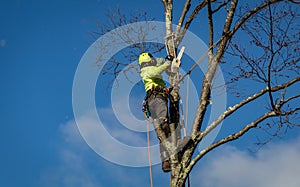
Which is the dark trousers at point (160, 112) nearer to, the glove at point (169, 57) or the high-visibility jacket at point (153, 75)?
the high-visibility jacket at point (153, 75)

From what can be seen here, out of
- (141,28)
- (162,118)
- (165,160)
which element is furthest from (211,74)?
(141,28)

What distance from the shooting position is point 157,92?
7477 millimetres

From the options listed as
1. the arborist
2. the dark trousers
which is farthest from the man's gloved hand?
the dark trousers

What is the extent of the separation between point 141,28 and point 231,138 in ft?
10.2

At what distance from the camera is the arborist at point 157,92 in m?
7.06

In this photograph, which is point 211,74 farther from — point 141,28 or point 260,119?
point 141,28

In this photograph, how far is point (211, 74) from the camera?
275 inches

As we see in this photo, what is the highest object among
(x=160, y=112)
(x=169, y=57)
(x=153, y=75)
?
(x=169, y=57)

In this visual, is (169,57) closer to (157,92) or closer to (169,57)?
(169,57)

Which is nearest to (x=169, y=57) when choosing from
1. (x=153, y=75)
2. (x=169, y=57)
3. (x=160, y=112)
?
(x=169, y=57)

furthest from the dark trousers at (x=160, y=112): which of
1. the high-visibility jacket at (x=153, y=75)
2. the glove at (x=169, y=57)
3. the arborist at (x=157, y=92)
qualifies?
the glove at (x=169, y=57)

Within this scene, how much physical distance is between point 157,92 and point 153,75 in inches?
11.7

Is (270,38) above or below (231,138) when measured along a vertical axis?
above

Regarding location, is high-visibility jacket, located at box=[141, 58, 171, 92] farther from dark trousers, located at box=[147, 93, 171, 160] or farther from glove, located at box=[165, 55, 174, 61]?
dark trousers, located at box=[147, 93, 171, 160]
